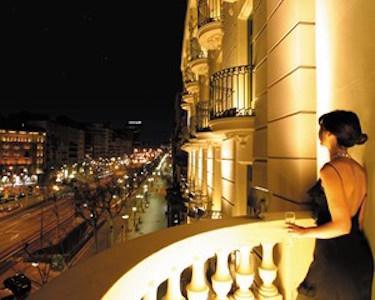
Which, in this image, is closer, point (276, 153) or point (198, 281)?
point (198, 281)

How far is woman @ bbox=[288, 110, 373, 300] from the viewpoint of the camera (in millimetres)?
2367

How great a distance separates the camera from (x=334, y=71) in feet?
11.7

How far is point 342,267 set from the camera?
2455mm

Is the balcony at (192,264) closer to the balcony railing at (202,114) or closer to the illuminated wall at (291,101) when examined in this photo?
the illuminated wall at (291,101)

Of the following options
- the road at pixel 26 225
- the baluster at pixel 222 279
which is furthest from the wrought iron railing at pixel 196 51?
the road at pixel 26 225

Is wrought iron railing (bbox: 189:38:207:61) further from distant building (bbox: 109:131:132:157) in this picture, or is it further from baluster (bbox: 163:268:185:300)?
distant building (bbox: 109:131:132:157)

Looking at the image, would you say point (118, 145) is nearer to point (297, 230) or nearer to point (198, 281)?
point (198, 281)

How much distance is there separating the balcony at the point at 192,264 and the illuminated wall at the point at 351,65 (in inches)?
34.4

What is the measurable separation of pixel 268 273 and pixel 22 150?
8045 cm

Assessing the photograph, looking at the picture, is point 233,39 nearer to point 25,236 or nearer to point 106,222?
point 25,236

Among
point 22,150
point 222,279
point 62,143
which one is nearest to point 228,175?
point 222,279

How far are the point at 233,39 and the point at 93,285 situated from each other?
7.84 metres

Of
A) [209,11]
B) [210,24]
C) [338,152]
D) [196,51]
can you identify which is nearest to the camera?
[338,152]

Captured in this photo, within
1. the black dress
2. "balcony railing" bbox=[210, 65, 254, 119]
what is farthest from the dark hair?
"balcony railing" bbox=[210, 65, 254, 119]
